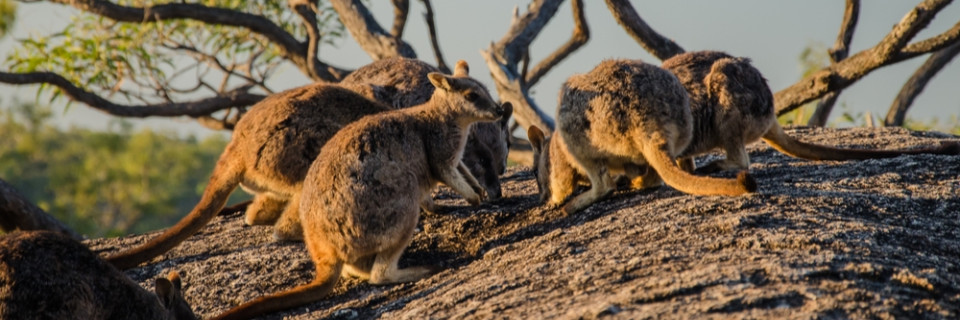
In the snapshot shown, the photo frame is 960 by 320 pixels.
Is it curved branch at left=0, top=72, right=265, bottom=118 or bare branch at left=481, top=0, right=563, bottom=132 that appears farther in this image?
bare branch at left=481, top=0, right=563, bottom=132

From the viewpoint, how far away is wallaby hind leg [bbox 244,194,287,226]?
24.9 feet

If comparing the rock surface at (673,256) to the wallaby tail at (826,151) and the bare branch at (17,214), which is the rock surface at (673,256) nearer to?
the wallaby tail at (826,151)

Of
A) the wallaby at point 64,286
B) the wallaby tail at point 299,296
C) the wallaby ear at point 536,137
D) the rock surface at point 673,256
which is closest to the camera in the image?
the rock surface at point 673,256

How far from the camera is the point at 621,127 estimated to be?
636 centimetres

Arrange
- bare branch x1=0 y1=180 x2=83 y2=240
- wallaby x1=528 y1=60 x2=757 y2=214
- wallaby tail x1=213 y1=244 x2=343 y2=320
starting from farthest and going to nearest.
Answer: bare branch x1=0 y1=180 x2=83 y2=240 → wallaby x1=528 y1=60 x2=757 y2=214 → wallaby tail x1=213 y1=244 x2=343 y2=320

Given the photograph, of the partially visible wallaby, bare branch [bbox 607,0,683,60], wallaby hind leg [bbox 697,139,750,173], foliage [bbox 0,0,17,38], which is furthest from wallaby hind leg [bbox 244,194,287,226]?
foliage [bbox 0,0,17,38]

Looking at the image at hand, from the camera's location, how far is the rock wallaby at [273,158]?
6871 mm

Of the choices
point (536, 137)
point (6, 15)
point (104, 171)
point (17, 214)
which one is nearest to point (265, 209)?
point (536, 137)

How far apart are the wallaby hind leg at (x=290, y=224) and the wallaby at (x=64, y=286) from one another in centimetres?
132

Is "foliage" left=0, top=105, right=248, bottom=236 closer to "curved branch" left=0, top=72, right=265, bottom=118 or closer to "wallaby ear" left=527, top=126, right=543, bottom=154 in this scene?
"curved branch" left=0, top=72, right=265, bottom=118

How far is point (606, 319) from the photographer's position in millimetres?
4305

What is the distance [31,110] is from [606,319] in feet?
150

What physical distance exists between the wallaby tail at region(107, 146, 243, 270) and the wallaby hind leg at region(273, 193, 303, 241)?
1.19 feet

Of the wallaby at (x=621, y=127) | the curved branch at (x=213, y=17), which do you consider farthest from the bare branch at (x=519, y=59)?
the wallaby at (x=621, y=127)
